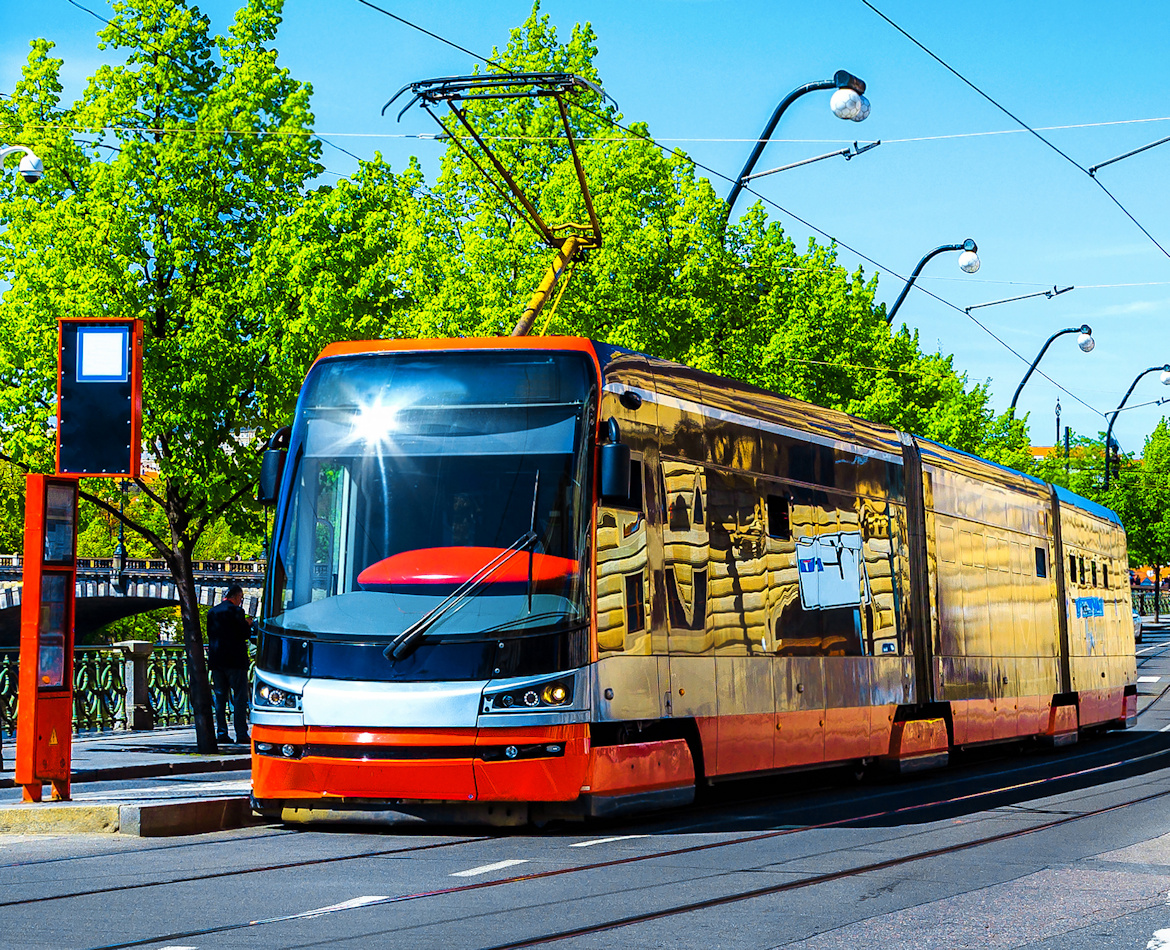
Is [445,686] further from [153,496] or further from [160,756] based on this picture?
[153,496]

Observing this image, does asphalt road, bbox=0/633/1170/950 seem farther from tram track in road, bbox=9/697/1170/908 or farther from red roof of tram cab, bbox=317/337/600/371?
red roof of tram cab, bbox=317/337/600/371

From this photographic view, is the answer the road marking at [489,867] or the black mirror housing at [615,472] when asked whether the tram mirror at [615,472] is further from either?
the road marking at [489,867]

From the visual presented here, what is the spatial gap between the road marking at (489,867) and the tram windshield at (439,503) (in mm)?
1493

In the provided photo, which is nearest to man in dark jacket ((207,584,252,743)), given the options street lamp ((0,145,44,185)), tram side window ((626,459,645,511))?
street lamp ((0,145,44,185))

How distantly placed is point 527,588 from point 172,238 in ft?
36.2

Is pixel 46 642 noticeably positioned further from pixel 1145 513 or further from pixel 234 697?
pixel 1145 513

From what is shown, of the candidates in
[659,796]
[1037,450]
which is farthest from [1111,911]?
[1037,450]

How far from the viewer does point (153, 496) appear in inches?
808

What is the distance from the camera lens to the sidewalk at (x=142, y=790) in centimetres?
1089

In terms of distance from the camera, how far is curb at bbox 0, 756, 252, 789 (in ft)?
52.7

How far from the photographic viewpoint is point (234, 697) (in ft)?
66.0

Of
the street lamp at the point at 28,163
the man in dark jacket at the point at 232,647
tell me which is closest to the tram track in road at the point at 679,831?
the man in dark jacket at the point at 232,647

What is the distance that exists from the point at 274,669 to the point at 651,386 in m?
3.21

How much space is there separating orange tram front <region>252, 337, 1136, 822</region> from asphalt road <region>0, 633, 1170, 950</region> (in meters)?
0.51
